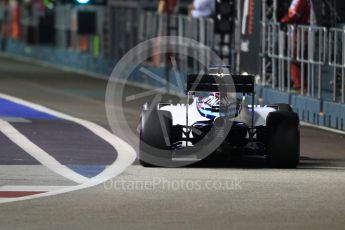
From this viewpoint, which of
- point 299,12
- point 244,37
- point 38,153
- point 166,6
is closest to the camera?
point 38,153

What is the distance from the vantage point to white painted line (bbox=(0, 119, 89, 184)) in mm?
16694

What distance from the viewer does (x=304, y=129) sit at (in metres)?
25.5

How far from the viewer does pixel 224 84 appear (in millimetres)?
18000

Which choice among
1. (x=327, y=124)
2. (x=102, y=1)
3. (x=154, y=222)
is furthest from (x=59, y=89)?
(x=154, y=222)

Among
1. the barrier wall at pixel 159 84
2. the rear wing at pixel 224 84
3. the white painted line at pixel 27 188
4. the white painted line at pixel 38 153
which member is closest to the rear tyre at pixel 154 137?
the rear wing at pixel 224 84

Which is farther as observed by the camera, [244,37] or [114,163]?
[244,37]

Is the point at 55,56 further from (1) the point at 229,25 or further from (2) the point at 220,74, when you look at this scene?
(2) the point at 220,74

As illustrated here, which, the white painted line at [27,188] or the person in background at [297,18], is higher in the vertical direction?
the person in background at [297,18]

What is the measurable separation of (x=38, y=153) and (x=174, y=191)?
4.73 m

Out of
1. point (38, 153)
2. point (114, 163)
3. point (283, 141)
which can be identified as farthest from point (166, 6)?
point (283, 141)

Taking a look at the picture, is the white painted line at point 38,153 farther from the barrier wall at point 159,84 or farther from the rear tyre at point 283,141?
the barrier wall at point 159,84

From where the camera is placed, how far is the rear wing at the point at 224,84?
1800cm

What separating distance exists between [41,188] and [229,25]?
18.6 m

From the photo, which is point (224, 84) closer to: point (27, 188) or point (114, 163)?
point (114, 163)
